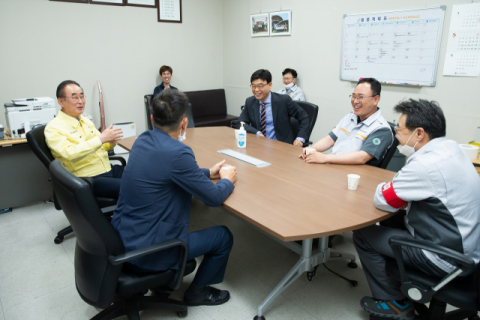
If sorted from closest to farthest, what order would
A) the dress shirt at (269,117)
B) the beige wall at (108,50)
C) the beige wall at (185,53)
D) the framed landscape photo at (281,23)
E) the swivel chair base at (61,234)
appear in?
the swivel chair base at (61,234) → the dress shirt at (269,117) → the beige wall at (185,53) → the beige wall at (108,50) → the framed landscape photo at (281,23)

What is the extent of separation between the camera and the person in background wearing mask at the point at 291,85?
4910 mm

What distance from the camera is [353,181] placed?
190 centimetres

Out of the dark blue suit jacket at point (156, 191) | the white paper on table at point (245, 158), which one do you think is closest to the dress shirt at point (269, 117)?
the white paper on table at point (245, 158)

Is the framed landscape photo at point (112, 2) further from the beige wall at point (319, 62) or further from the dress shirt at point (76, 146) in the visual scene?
the dress shirt at point (76, 146)

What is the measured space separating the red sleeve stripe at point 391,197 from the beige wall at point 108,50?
4.75 meters

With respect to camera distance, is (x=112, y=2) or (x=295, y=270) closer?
(x=295, y=270)

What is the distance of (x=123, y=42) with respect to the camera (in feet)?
17.4

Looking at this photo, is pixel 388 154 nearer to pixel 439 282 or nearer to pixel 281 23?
pixel 439 282

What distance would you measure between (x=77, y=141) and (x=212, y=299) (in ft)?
4.98

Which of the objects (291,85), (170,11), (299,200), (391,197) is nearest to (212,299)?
(299,200)

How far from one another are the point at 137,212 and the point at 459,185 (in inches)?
58.1

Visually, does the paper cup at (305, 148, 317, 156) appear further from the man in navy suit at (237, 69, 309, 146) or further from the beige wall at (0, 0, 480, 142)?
the beige wall at (0, 0, 480, 142)

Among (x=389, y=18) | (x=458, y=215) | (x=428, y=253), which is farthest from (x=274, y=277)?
(x=389, y=18)

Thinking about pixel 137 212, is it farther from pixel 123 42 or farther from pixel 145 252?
pixel 123 42
